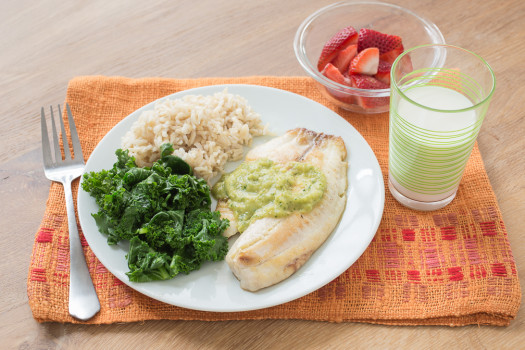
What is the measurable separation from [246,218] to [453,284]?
3.51ft

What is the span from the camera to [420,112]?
240 centimetres

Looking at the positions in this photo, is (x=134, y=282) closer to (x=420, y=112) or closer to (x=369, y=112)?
(x=420, y=112)

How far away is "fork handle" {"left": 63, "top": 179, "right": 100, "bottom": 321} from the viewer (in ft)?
7.83

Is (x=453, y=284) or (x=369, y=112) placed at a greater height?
(x=369, y=112)

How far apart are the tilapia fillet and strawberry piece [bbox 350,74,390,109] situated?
501 mm

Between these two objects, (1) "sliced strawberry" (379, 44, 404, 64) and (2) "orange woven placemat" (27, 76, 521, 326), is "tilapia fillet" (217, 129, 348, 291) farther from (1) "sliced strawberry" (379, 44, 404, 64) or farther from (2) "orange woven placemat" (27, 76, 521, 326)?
(1) "sliced strawberry" (379, 44, 404, 64)

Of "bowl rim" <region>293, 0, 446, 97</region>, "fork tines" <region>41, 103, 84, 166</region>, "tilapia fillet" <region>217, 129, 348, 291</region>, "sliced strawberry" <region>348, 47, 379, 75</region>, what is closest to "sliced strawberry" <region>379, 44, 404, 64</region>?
"sliced strawberry" <region>348, 47, 379, 75</region>

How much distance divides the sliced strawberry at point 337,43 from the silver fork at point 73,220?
1.63 metres

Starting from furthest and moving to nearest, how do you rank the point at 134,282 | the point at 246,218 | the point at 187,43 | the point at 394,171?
the point at 187,43 → the point at 394,171 → the point at 246,218 → the point at 134,282

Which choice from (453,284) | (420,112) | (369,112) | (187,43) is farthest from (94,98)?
(453,284)

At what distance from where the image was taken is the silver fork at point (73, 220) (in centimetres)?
241

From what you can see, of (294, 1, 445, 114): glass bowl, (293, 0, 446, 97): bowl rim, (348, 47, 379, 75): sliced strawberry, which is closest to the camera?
(293, 0, 446, 97): bowl rim

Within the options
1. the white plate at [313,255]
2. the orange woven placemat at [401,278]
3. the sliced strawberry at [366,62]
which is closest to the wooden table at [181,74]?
the orange woven placemat at [401,278]

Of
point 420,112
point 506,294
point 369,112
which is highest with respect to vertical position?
point 420,112
